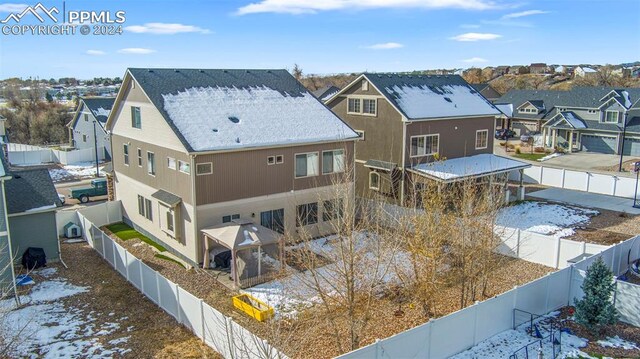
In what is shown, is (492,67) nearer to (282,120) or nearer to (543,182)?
(543,182)

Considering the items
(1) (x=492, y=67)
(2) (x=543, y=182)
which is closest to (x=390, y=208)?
(2) (x=543, y=182)

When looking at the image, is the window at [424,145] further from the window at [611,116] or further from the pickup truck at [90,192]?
the window at [611,116]

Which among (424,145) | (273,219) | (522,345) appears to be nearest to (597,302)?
(522,345)

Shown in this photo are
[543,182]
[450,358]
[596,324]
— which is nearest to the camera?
[450,358]

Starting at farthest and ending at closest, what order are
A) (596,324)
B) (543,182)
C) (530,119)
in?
(530,119)
(543,182)
(596,324)

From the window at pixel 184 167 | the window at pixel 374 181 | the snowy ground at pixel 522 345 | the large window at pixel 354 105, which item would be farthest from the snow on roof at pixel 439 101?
the snowy ground at pixel 522 345

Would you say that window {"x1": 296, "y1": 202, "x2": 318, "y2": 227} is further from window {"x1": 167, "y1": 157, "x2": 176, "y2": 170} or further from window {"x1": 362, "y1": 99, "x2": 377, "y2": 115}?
window {"x1": 362, "y1": 99, "x2": 377, "y2": 115}

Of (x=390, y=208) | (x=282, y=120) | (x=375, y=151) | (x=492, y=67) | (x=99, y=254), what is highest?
(x=492, y=67)
